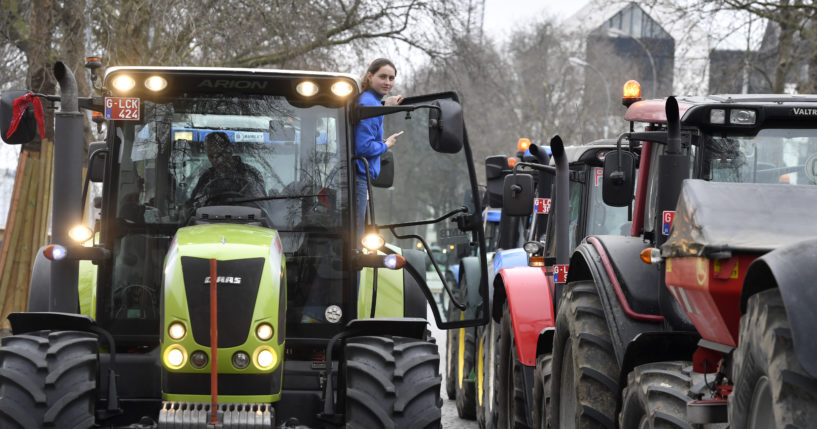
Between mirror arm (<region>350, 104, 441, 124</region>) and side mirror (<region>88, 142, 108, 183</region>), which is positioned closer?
mirror arm (<region>350, 104, 441, 124</region>)

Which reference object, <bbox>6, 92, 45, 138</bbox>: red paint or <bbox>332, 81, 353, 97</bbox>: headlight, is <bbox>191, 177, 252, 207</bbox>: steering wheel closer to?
<bbox>332, 81, 353, 97</bbox>: headlight

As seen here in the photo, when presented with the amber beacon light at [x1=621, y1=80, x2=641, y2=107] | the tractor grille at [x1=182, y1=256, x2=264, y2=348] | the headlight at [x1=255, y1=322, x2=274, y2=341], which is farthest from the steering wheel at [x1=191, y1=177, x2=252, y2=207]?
the amber beacon light at [x1=621, y1=80, x2=641, y2=107]

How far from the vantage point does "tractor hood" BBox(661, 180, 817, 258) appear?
4.24 m

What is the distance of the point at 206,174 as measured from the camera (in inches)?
277

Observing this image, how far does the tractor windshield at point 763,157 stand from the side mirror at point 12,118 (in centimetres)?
341

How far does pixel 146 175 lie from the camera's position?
23.3 feet

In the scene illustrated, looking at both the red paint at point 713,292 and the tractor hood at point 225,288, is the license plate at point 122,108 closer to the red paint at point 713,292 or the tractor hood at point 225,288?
the tractor hood at point 225,288

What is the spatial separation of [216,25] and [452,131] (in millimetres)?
13296

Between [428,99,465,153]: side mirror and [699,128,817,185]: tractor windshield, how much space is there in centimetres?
135

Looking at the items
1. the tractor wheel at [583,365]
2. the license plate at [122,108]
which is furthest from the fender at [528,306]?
the license plate at [122,108]

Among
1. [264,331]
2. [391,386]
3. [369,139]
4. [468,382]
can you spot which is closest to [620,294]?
[391,386]

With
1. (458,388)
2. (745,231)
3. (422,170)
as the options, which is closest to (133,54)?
(458,388)

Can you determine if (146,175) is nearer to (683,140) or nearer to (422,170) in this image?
(683,140)

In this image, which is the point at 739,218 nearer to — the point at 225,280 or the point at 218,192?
the point at 225,280
